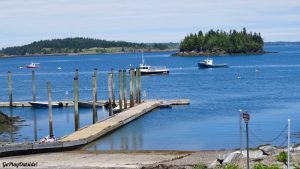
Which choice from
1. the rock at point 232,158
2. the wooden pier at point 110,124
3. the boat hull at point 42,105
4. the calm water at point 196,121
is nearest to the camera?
the rock at point 232,158

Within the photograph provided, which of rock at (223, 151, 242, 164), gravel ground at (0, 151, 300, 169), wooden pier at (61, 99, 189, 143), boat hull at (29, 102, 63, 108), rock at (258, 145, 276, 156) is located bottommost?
boat hull at (29, 102, 63, 108)

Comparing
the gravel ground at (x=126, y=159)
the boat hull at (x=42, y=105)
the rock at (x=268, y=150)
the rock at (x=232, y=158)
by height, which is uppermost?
the rock at (x=232, y=158)

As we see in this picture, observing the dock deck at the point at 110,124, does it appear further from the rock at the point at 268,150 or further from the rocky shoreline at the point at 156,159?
the rock at the point at 268,150

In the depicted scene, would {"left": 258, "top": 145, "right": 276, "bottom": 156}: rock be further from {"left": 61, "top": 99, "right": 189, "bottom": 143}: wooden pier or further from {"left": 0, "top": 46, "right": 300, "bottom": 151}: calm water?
{"left": 61, "top": 99, "right": 189, "bottom": 143}: wooden pier

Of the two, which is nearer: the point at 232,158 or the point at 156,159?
the point at 232,158

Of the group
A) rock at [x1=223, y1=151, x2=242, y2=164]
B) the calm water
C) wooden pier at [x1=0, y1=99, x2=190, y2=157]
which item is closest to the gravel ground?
rock at [x1=223, y1=151, x2=242, y2=164]

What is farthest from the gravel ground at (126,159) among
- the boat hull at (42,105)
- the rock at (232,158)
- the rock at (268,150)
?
the boat hull at (42,105)

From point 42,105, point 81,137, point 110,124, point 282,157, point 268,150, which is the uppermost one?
point 282,157

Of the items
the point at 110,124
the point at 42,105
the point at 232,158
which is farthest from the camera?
the point at 42,105

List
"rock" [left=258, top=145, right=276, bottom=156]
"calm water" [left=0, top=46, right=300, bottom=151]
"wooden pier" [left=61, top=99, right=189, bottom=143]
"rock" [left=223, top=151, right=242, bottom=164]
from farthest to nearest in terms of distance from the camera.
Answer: "calm water" [left=0, top=46, right=300, bottom=151] → "wooden pier" [left=61, top=99, right=189, bottom=143] → "rock" [left=258, top=145, right=276, bottom=156] → "rock" [left=223, top=151, right=242, bottom=164]

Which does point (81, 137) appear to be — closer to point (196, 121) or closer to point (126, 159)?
point (126, 159)

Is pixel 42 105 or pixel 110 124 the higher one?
pixel 110 124

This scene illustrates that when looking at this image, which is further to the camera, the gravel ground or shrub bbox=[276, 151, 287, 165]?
the gravel ground

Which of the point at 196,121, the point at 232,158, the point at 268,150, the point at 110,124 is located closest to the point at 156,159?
the point at 268,150
